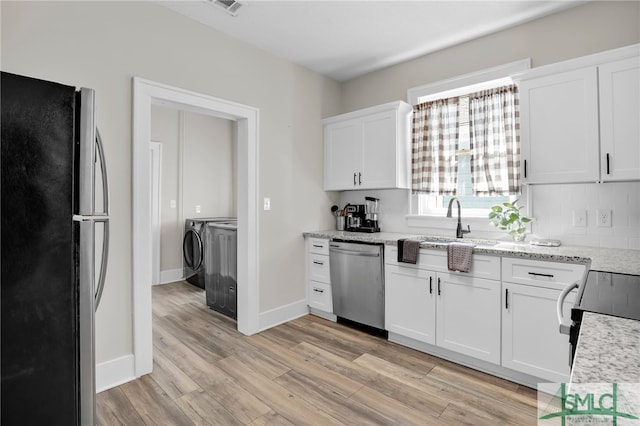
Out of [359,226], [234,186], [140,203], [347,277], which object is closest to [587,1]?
[359,226]

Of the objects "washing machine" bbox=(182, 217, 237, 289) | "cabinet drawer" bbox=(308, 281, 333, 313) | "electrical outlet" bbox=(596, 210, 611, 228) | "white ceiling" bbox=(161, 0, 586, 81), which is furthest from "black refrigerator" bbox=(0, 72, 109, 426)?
"washing machine" bbox=(182, 217, 237, 289)

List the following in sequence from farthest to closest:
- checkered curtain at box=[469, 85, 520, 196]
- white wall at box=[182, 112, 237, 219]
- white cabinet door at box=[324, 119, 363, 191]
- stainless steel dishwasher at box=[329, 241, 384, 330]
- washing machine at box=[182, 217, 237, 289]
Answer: white wall at box=[182, 112, 237, 219] < washing machine at box=[182, 217, 237, 289] < white cabinet door at box=[324, 119, 363, 191] < stainless steel dishwasher at box=[329, 241, 384, 330] < checkered curtain at box=[469, 85, 520, 196]

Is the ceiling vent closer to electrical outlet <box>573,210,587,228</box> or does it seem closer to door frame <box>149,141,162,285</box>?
door frame <box>149,141,162,285</box>

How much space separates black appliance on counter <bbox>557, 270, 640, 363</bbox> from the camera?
0.96 metres

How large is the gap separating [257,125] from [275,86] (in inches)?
20.5

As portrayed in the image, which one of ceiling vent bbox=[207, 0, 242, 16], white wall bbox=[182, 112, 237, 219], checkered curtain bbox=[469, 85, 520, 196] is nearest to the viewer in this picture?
ceiling vent bbox=[207, 0, 242, 16]

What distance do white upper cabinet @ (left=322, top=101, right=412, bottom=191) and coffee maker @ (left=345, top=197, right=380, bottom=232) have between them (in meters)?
0.27

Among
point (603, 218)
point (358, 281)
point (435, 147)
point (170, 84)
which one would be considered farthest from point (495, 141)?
point (170, 84)

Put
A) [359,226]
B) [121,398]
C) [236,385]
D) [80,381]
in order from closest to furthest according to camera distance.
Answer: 1. [80,381]
2. [121,398]
3. [236,385]
4. [359,226]

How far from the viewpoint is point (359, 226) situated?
3740 millimetres

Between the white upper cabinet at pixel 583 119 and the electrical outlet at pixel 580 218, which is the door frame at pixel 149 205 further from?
the electrical outlet at pixel 580 218

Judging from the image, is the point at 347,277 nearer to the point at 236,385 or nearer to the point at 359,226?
the point at 359,226

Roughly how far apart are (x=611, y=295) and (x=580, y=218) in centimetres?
174

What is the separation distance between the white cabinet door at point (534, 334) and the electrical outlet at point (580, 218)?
0.72m
